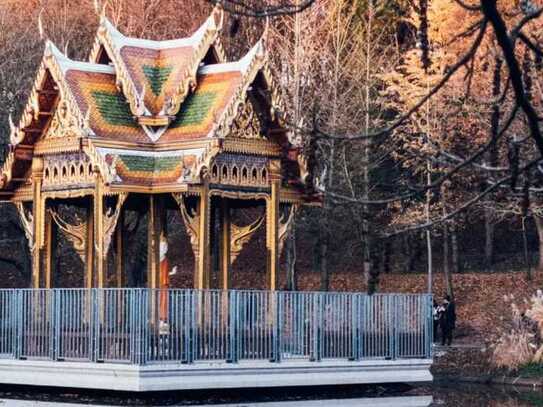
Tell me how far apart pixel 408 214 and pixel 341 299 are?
1574 cm

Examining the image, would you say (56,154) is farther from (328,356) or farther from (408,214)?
(408,214)

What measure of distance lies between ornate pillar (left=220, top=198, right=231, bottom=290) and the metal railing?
2219 mm

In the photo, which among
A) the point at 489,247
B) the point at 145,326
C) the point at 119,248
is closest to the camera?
the point at 145,326

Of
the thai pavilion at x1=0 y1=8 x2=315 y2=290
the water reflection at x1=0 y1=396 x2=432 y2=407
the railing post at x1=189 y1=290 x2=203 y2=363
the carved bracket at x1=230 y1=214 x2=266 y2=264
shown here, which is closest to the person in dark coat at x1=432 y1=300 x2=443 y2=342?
the water reflection at x1=0 y1=396 x2=432 y2=407

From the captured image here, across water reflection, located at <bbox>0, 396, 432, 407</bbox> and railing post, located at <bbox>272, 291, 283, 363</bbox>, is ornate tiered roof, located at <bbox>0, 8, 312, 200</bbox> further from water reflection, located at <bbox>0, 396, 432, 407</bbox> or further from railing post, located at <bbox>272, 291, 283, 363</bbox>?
water reflection, located at <bbox>0, 396, 432, 407</bbox>

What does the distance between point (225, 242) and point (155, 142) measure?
2.57 meters

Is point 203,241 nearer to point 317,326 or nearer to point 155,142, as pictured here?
point 155,142

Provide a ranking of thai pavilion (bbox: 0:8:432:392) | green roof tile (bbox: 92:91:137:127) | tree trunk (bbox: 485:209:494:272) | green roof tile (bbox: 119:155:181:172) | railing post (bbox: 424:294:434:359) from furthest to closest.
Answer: tree trunk (bbox: 485:209:494:272) → railing post (bbox: 424:294:434:359) → green roof tile (bbox: 92:91:137:127) → green roof tile (bbox: 119:155:181:172) → thai pavilion (bbox: 0:8:432:392)

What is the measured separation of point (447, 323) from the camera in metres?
38.3

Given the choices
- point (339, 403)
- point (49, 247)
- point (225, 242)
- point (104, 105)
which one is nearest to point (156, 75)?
point (104, 105)

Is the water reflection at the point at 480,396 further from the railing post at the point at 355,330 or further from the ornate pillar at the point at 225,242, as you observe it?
the ornate pillar at the point at 225,242

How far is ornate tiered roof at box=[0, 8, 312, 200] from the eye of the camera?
25781 mm

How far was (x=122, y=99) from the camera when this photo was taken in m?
27.1

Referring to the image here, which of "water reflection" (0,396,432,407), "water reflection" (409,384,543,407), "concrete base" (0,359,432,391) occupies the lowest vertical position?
"water reflection" (409,384,543,407)
